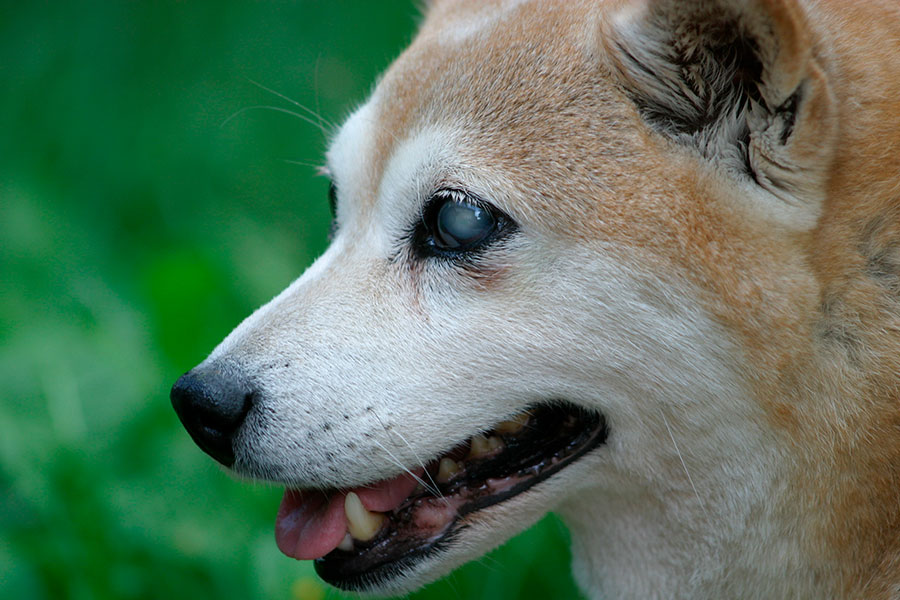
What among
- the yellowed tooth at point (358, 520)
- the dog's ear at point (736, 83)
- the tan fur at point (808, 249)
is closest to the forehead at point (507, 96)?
the tan fur at point (808, 249)

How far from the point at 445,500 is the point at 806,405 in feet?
2.97

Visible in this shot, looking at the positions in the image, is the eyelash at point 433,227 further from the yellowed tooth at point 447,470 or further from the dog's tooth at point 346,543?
the dog's tooth at point 346,543

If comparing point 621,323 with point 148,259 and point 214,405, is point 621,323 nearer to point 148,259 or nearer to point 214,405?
point 214,405

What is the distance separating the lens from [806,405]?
2.27 metres

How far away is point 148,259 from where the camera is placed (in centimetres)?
502

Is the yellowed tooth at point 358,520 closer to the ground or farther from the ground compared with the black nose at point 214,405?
closer to the ground

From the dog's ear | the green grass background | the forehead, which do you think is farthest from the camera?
the green grass background

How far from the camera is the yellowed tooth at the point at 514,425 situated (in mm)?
2477

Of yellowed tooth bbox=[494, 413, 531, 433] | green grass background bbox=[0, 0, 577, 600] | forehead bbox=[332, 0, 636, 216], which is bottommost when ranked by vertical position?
green grass background bbox=[0, 0, 577, 600]

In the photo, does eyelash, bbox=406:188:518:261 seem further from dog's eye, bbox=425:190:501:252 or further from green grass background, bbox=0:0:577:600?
green grass background, bbox=0:0:577:600

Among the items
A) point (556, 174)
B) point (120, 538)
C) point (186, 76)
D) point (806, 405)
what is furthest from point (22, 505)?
point (186, 76)

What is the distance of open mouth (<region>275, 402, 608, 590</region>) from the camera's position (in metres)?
2.47

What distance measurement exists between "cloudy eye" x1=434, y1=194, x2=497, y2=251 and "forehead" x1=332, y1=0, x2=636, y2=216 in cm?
11

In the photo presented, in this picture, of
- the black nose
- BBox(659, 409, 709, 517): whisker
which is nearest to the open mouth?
BBox(659, 409, 709, 517): whisker
